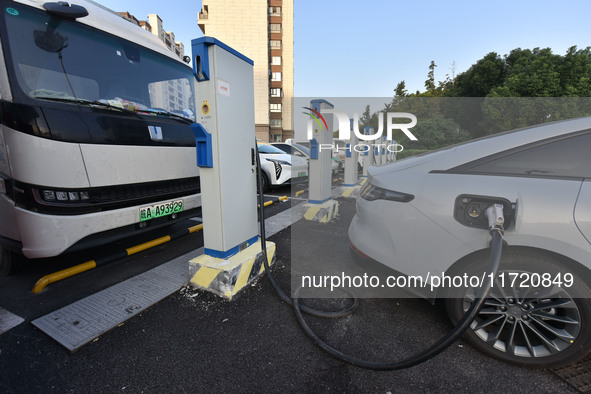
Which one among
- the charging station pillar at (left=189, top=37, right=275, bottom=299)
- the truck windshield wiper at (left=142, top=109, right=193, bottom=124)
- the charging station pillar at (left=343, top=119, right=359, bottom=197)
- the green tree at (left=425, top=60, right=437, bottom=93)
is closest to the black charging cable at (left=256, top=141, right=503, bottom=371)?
the charging station pillar at (left=189, top=37, right=275, bottom=299)

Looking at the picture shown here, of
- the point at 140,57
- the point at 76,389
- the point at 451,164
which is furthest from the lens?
the point at 140,57

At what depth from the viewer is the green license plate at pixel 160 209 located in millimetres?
2697

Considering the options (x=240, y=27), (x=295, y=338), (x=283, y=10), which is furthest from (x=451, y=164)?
(x=283, y=10)

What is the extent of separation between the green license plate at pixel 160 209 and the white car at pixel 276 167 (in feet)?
14.3

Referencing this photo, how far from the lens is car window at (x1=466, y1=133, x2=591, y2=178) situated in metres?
1.50

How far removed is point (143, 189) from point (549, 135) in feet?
10.8

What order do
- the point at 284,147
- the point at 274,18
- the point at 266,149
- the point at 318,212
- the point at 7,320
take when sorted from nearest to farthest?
the point at 7,320, the point at 318,212, the point at 266,149, the point at 284,147, the point at 274,18

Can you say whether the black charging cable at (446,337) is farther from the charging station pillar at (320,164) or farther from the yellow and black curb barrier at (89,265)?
the charging station pillar at (320,164)

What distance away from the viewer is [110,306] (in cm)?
215

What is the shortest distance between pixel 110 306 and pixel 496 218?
9.08 feet

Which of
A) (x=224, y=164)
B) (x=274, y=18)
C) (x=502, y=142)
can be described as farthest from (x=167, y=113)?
(x=274, y=18)

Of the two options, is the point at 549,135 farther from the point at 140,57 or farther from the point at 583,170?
the point at 140,57

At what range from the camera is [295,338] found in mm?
1850

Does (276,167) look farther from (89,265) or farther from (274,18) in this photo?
(274,18)
